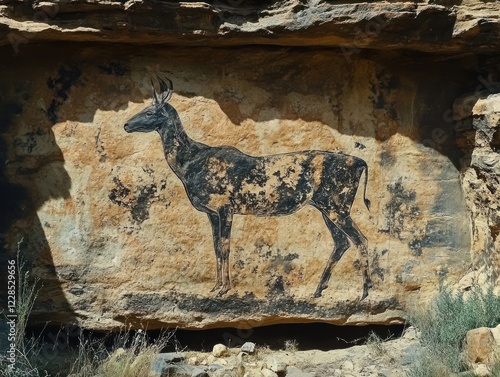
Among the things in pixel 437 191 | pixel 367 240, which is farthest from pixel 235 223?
pixel 437 191

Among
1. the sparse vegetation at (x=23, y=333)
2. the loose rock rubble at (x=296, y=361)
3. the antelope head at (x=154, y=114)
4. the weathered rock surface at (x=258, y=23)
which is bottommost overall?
the loose rock rubble at (x=296, y=361)

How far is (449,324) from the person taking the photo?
5.52 m

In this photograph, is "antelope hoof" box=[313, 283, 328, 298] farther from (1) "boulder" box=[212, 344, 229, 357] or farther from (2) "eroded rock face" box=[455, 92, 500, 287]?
(2) "eroded rock face" box=[455, 92, 500, 287]

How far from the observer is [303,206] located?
614cm

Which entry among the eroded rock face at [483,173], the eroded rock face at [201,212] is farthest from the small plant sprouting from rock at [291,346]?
the eroded rock face at [483,173]

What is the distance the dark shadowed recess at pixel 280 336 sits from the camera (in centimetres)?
616

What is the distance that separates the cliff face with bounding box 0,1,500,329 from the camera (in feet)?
19.1

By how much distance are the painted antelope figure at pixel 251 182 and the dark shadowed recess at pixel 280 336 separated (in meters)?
0.47

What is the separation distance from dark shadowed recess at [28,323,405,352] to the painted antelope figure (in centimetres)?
47

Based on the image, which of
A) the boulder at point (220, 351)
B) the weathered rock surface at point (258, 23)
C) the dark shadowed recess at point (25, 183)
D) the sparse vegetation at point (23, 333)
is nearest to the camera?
the sparse vegetation at point (23, 333)

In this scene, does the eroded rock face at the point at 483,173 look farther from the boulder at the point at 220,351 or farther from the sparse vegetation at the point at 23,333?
the sparse vegetation at the point at 23,333

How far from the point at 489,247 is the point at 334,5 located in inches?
96.9

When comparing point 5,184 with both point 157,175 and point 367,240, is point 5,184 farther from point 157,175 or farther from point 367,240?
point 367,240

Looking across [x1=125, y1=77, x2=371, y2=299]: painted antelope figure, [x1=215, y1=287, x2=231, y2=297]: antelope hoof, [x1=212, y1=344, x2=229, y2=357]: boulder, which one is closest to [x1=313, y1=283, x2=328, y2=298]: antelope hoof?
[x1=125, y1=77, x2=371, y2=299]: painted antelope figure
